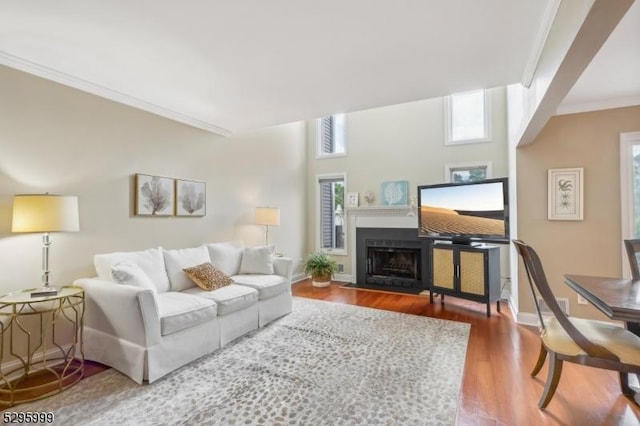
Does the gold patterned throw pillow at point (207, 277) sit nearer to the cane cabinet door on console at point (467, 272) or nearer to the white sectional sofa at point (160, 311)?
the white sectional sofa at point (160, 311)

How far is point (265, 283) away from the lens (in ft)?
11.3

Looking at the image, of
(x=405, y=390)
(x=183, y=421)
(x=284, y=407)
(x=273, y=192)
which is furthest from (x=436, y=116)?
(x=183, y=421)

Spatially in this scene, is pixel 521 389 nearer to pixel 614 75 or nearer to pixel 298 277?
pixel 614 75

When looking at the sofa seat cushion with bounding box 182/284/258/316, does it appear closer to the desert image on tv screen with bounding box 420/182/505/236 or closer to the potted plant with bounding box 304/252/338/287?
the potted plant with bounding box 304/252/338/287

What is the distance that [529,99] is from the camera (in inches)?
107

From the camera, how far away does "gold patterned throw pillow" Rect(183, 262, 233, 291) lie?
3.14m

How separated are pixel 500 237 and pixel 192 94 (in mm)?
3995

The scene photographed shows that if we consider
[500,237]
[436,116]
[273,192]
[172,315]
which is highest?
[436,116]

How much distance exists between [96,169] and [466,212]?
4.37 meters

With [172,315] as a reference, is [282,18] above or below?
above

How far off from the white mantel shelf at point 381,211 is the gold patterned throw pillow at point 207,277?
2.85 metres

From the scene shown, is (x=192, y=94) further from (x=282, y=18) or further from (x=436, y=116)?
(x=436, y=116)

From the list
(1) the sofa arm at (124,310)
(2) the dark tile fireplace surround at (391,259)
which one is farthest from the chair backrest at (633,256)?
(1) the sofa arm at (124,310)

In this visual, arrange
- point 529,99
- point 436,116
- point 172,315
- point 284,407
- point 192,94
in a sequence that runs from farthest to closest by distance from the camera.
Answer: point 436,116, point 192,94, point 529,99, point 172,315, point 284,407
